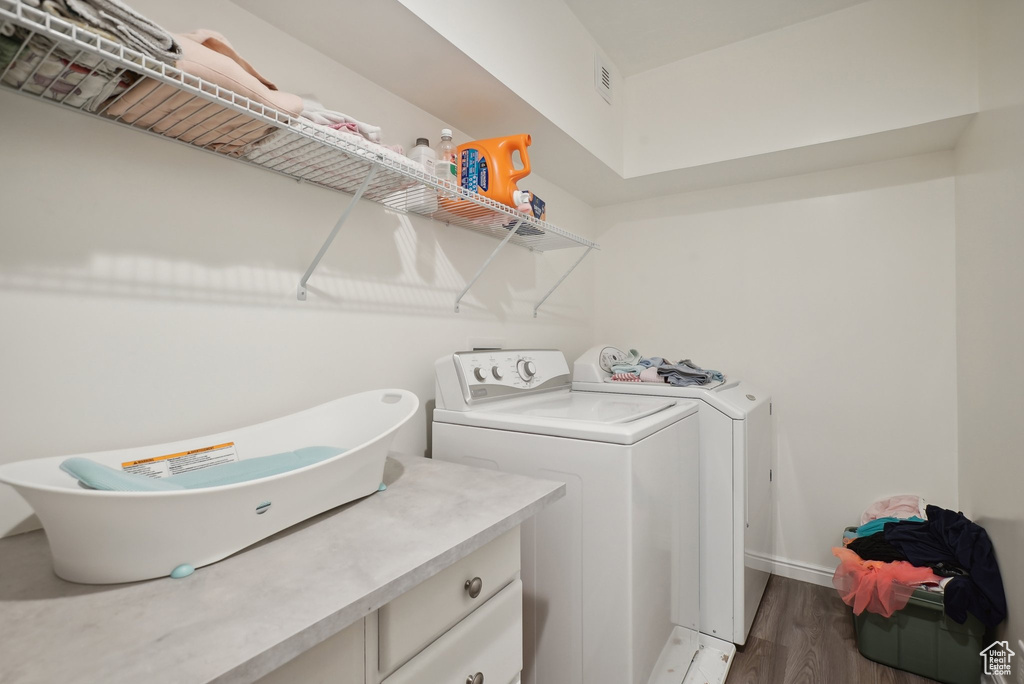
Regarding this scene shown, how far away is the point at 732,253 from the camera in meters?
2.66

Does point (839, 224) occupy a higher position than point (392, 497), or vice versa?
point (839, 224)

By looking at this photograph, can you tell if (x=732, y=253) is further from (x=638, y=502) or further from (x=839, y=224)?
(x=638, y=502)

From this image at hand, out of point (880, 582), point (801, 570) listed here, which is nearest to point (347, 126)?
point (880, 582)

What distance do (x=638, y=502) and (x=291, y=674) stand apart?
93 centimetres

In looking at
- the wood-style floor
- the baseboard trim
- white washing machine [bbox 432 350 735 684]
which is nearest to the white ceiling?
white washing machine [bbox 432 350 735 684]

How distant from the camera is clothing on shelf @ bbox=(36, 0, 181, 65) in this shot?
67 centimetres

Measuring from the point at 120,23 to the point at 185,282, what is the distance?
1.77 feet

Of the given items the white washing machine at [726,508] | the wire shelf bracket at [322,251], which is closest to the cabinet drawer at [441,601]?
the wire shelf bracket at [322,251]

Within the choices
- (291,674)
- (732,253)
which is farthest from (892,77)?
(291,674)

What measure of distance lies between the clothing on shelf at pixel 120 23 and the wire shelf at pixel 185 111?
0.02 meters

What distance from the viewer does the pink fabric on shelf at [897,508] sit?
2133mm

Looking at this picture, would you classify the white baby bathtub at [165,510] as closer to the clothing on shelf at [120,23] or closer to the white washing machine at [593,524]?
the white washing machine at [593,524]

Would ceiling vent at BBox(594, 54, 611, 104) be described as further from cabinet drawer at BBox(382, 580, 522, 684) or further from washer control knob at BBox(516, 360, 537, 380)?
cabinet drawer at BBox(382, 580, 522, 684)

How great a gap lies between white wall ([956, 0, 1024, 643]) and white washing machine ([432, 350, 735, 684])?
3.06ft
